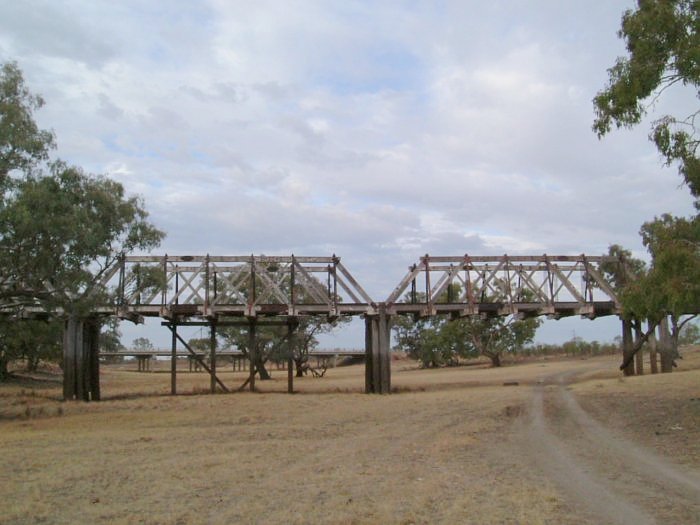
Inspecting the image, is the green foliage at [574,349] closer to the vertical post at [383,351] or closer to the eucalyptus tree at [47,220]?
the vertical post at [383,351]

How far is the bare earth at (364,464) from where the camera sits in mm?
7789

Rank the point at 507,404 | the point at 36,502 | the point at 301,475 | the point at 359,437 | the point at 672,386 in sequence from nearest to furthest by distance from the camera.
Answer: the point at 36,502 < the point at 301,475 < the point at 359,437 < the point at 507,404 < the point at 672,386

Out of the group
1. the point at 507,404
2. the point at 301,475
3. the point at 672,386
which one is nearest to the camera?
the point at 301,475

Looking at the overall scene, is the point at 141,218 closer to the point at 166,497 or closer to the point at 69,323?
the point at 69,323

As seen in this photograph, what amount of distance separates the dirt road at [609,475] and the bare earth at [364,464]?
0.10 ft

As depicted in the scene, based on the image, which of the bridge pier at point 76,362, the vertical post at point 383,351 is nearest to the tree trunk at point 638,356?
the vertical post at point 383,351

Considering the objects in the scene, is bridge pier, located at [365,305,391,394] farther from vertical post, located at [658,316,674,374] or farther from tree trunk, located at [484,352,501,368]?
tree trunk, located at [484,352,501,368]

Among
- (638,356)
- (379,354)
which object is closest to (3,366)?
(379,354)

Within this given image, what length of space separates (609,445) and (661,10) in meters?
7.90

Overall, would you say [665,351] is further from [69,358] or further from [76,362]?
[69,358]

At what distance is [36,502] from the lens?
835 cm

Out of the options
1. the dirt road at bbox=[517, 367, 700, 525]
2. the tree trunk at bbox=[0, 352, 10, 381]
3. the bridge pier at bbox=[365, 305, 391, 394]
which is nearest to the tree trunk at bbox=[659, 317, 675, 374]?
the bridge pier at bbox=[365, 305, 391, 394]

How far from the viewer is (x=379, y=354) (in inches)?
1081

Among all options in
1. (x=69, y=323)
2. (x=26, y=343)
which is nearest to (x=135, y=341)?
(x=26, y=343)
